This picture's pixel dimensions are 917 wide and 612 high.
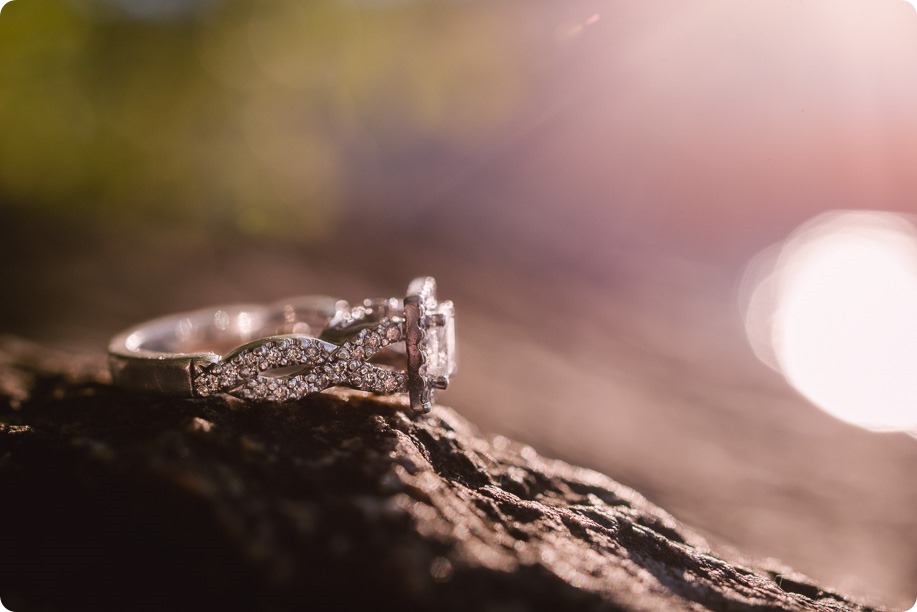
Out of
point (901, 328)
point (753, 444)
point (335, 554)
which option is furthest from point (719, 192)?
point (335, 554)

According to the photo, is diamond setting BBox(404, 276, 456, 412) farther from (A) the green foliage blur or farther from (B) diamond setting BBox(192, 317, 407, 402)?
(A) the green foliage blur

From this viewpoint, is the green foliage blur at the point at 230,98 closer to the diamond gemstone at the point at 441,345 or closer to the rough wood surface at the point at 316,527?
the diamond gemstone at the point at 441,345

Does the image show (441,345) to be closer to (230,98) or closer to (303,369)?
(303,369)

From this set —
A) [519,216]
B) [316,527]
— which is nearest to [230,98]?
[519,216]

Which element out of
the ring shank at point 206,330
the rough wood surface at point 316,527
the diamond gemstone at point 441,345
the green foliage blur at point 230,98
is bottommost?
the rough wood surface at point 316,527

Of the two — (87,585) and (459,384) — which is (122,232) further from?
(87,585)

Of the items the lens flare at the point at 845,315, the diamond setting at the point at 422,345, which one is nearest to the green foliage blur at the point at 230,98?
the lens flare at the point at 845,315

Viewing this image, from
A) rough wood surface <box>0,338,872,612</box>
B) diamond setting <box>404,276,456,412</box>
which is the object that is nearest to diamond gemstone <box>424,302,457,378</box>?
diamond setting <box>404,276,456,412</box>
